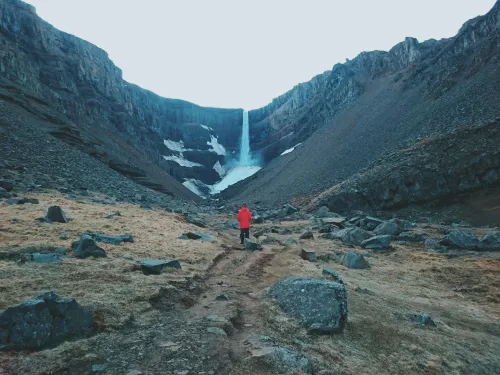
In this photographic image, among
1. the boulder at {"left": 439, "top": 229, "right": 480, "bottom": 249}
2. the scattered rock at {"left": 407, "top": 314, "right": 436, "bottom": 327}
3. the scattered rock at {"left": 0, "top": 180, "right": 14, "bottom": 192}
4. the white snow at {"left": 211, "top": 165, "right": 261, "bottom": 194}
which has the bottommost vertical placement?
the scattered rock at {"left": 407, "top": 314, "right": 436, "bottom": 327}

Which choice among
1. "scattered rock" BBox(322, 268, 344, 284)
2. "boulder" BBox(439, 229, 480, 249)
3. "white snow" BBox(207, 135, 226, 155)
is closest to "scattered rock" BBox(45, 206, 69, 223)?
"scattered rock" BBox(322, 268, 344, 284)

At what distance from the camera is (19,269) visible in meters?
7.80

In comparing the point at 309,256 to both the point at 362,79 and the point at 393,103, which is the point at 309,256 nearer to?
the point at 393,103

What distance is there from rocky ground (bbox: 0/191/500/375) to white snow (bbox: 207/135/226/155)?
5404 inches

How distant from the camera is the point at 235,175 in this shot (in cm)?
13938

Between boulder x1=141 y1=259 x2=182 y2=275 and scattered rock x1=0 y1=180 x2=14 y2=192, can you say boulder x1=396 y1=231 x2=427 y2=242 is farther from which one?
scattered rock x1=0 y1=180 x2=14 y2=192

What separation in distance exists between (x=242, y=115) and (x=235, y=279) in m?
165

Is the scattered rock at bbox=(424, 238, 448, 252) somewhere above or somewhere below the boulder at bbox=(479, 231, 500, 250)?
below

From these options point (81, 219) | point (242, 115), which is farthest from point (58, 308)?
point (242, 115)

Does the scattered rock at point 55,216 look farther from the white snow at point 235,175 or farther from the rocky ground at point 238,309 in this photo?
the white snow at point 235,175

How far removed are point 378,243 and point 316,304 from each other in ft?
38.7

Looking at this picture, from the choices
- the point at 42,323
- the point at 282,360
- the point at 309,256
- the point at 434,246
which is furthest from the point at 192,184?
the point at 282,360

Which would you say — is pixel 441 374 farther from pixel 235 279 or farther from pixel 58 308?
pixel 58 308

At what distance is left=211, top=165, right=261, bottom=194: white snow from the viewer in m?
132
